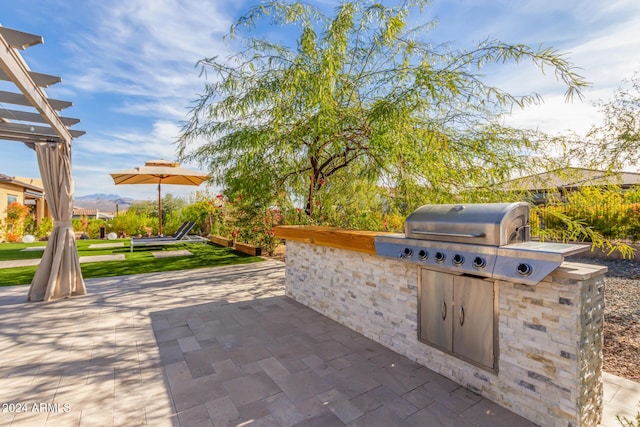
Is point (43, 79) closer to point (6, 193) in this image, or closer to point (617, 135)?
point (617, 135)

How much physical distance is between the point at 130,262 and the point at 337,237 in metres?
7.36

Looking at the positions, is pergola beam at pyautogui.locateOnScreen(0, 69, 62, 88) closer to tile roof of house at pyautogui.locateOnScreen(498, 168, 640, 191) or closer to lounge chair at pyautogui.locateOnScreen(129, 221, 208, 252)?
tile roof of house at pyautogui.locateOnScreen(498, 168, 640, 191)

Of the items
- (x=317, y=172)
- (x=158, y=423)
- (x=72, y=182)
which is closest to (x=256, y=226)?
(x=317, y=172)

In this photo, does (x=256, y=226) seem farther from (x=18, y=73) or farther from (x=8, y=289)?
(x=18, y=73)

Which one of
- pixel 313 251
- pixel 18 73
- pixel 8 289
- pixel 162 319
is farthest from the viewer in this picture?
pixel 8 289

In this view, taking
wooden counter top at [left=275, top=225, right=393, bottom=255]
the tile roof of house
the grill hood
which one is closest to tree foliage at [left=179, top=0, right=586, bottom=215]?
the tile roof of house

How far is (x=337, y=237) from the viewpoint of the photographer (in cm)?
378

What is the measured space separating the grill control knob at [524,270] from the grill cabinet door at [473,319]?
39 cm

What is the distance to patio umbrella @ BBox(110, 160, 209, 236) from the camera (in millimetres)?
10353

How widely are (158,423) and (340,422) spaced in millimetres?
1313

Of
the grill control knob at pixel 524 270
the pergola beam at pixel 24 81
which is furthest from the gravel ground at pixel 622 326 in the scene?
the pergola beam at pixel 24 81

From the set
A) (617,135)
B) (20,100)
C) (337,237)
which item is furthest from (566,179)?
(20,100)

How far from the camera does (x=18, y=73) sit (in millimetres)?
3236

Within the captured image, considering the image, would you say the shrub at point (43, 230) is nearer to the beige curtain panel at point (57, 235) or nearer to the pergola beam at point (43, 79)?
the beige curtain panel at point (57, 235)
